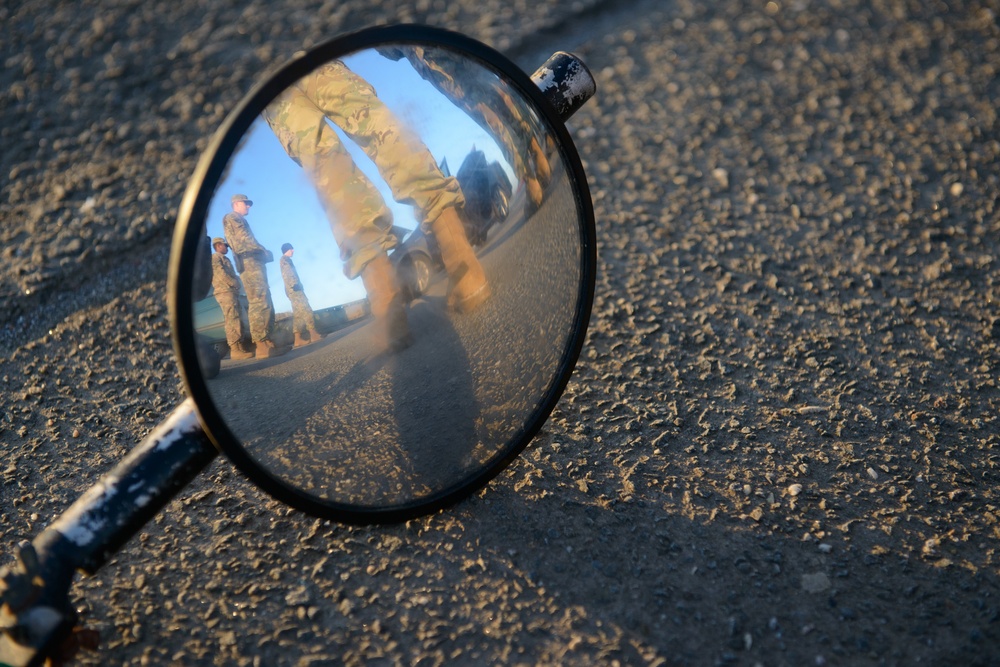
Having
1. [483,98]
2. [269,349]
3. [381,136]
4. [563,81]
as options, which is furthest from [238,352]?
[563,81]

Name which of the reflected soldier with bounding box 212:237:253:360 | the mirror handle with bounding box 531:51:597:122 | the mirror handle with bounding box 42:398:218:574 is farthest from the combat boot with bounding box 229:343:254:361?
the mirror handle with bounding box 531:51:597:122

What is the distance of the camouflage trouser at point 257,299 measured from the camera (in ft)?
4.33

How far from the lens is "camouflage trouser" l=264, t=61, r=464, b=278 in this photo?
1353mm

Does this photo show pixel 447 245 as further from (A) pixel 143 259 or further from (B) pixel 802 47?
(B) pixel 802 47

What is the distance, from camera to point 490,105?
1539mm

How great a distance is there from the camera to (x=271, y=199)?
1.32 m

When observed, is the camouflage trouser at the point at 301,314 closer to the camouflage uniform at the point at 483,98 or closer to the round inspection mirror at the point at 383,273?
the round inspection mirror at the point at 383,273

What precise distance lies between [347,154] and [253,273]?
25cm

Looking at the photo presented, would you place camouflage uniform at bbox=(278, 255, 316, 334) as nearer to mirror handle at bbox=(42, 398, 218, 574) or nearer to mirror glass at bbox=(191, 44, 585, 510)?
mirror glass at bbox=(191, 44, 585, 510)

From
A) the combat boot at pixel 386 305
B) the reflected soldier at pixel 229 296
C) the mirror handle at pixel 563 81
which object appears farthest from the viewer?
the mirror handle at pixel 563 81

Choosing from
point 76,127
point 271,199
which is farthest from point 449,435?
point 76,127

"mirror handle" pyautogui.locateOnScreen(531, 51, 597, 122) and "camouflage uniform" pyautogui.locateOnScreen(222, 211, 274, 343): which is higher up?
"mirror handle" pyautogui.locateOnScreen(531, 51, 597, 122)

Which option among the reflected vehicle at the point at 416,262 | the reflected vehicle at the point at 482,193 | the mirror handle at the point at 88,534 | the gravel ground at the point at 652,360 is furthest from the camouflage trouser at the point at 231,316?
the gravel ground at the point at 652,360

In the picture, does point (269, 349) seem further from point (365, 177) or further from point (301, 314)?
point (365, 177)
